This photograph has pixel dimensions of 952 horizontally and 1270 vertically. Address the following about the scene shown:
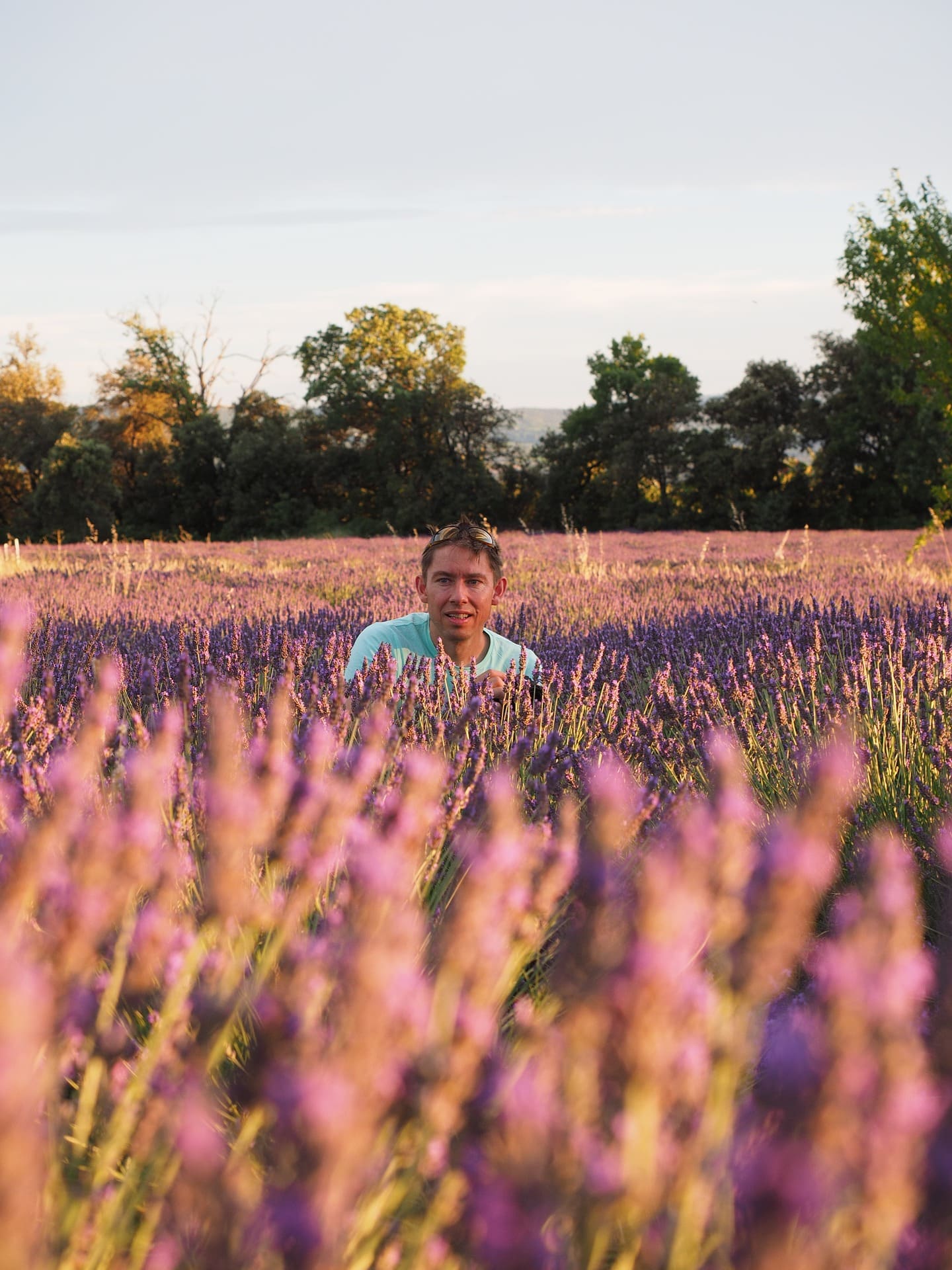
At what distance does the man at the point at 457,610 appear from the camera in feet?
13.0

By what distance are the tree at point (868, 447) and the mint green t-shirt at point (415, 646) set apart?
29.8 m

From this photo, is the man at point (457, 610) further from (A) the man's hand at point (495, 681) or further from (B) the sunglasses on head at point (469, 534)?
(A) the man's hand at point (495, 681)

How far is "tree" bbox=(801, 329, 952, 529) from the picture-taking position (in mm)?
31625

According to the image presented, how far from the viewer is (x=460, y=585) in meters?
3.95

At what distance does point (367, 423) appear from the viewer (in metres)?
40.3

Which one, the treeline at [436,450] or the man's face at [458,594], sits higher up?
the treeline at [436,450]

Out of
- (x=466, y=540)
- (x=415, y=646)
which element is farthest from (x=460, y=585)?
(x=415, y=646)

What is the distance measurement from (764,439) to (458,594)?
31.3m

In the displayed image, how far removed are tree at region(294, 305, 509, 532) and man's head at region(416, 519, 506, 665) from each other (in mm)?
29912

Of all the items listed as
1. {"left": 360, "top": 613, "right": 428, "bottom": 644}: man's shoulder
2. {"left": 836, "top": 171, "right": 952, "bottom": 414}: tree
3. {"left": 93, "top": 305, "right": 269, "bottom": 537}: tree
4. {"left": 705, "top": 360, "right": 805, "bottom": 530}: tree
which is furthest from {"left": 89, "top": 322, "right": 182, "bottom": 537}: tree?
{"left": 360, "top": 613, "right": 428, "bottom": 644}: man's shoulder

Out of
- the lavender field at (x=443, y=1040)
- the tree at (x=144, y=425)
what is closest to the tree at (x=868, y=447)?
the tree at (x=144, y=425)

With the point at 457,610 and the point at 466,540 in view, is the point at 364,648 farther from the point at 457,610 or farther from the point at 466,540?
the point at 466,540

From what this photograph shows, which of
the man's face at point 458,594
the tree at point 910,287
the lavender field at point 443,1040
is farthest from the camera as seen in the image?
the tree at point 910,287

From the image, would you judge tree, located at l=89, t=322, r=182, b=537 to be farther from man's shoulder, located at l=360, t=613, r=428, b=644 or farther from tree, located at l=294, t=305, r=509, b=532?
man's shoulder, located at l=360, t=613, r=428, b=644
